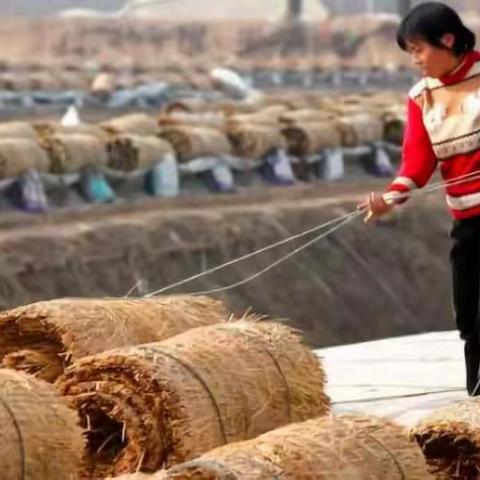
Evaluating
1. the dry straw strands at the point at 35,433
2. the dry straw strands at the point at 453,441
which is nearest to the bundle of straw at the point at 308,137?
the dry straw strands at the point at 453,441

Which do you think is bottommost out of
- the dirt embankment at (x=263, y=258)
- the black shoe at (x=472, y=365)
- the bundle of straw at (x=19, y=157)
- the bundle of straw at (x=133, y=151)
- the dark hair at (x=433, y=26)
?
the dirt embankment at (x=263, y=258)

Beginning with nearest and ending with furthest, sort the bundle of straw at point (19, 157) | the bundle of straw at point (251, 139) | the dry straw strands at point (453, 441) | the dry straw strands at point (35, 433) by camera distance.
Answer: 1. the dry straw strands at point (35, 433)
2. the dry straw strands at point (453, 441)
3. the bundle of straw at point (19, 157)
4. the bundle of straw at point (251, 139)

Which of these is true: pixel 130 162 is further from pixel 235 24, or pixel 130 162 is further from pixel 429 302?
pixel 235 24

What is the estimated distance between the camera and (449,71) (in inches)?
316

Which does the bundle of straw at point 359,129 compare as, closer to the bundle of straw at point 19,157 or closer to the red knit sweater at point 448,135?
the bundle of straw at point 19,157

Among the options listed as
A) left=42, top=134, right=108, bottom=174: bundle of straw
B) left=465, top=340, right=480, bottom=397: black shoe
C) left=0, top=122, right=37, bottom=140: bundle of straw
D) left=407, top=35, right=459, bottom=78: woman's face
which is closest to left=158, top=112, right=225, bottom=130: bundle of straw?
left=42, top=134, right=108, bottom=174: bundle of straw

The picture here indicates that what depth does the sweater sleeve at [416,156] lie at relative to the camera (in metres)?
8.12

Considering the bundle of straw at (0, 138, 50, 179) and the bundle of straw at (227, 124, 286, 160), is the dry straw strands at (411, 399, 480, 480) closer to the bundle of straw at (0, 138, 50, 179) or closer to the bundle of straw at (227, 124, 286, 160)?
the bundle of straw at (0, 138, 50, 179)

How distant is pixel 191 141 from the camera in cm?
2548

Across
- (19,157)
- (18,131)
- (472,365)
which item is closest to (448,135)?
(472,365)

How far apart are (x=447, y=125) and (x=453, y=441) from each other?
1685 millimetres

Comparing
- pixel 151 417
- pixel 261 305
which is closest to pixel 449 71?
pixel 151 417

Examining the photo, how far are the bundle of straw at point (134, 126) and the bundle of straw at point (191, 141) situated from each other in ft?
0.77

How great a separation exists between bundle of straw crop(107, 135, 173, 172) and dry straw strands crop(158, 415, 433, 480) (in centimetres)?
1750
